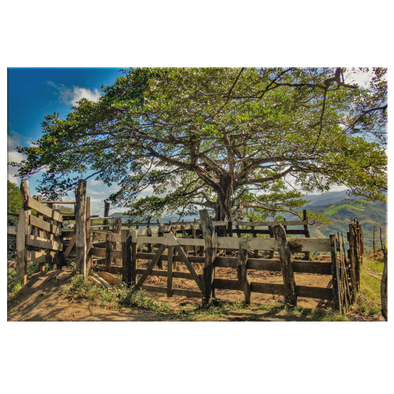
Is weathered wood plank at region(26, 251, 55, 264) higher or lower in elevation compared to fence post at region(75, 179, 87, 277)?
lower

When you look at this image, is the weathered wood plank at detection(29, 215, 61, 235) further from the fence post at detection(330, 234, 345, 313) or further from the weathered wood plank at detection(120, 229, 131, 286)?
the fence post at detection(330, 234, 345, 313)

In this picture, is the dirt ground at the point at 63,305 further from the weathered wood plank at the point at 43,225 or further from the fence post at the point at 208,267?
the weathered wood plank at the point at 43,225

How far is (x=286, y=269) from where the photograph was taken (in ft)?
13.1

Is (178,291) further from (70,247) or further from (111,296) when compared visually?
(70,247)

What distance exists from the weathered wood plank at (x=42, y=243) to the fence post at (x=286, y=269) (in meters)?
5.49

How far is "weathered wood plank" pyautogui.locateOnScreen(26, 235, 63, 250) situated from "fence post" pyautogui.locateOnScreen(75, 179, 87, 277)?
1102mm

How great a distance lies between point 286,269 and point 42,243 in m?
5.92

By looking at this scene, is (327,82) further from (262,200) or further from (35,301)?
(262,200)

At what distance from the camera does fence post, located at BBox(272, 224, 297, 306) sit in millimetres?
3953

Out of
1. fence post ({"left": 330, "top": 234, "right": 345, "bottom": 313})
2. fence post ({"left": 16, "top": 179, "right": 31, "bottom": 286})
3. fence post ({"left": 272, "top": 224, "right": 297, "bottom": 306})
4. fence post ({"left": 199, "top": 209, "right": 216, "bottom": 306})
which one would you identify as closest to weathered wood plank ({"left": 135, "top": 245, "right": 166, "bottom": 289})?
fence post ({"left": 199, "top": 209, "right": 216, "bottom": 306})

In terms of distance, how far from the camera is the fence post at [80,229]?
5602 millimetres

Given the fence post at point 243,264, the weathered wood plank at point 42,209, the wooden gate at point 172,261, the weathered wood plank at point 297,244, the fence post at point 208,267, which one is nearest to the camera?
the weathered wood plank at point 297,244

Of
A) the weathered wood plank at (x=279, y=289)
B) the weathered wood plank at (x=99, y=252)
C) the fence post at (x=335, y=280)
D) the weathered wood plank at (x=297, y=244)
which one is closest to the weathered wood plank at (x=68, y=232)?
the weathered wood plank at (x=99, y=252)
